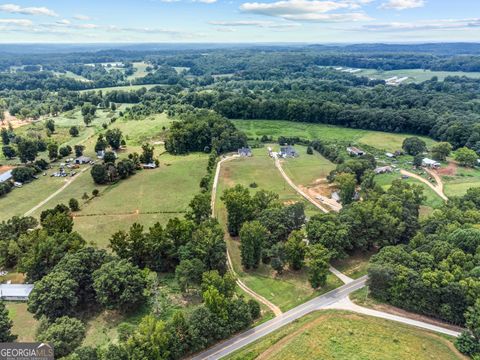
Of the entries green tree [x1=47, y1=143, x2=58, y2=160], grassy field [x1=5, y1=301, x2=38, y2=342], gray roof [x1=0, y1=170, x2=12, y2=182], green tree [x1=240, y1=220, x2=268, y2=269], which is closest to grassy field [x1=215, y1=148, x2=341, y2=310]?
green tree [x1=240, y1=220, x2=268, y2=269]

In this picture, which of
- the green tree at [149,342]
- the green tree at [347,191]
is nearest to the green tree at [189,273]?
the green tree at [149,342]

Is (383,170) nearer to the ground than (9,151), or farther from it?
nearer to the ground

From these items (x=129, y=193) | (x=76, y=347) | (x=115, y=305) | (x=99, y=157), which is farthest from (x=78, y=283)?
(x=99, y=157)

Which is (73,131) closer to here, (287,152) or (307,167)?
(287,152)

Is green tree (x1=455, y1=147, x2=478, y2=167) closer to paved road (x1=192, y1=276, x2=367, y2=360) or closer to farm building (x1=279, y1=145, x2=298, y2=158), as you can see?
farm building (x1=279, y1=145, x2=298, y2=158)

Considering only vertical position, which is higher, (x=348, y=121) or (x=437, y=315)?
(x=348, y=121)

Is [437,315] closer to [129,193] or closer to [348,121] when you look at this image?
[129,193]

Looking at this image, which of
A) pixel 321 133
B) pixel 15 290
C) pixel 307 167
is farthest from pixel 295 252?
pixel 321 133

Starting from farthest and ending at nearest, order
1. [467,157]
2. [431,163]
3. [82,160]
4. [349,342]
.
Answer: [82,160] → [431,163] → [467,157] → [349,342]
